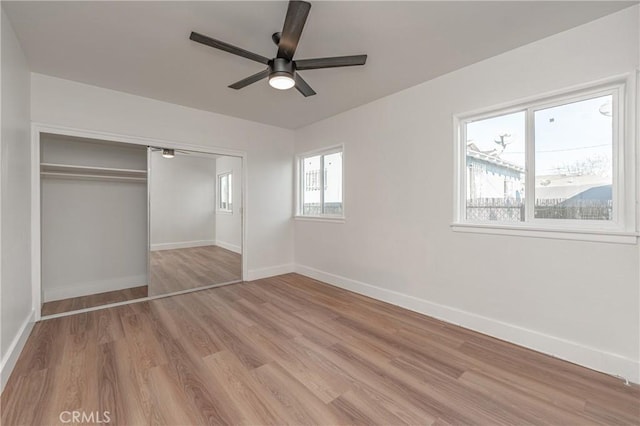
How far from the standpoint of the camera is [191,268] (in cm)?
437

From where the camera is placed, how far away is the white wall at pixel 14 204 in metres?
1.86

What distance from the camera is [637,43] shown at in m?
1.82

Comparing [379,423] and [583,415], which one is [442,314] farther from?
[379,423]

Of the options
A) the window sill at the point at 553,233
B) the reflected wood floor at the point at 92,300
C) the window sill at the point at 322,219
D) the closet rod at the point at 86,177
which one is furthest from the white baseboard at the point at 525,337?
the closet rod at the point at 86,177

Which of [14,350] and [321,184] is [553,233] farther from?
[14,350]

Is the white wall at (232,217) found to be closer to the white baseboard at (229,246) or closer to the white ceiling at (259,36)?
the white baseboard at (229,246)

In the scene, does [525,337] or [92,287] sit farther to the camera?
[92,287]

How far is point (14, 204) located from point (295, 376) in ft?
8.53

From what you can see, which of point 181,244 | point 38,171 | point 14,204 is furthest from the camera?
point 181,244

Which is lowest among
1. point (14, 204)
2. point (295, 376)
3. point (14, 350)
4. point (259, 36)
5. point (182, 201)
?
point (295, 376)

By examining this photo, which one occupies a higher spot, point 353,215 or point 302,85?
point 302,85

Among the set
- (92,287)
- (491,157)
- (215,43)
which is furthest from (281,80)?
(92,287)

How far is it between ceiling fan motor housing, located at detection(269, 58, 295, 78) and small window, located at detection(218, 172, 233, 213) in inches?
101

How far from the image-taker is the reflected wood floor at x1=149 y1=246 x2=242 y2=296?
369 cm
